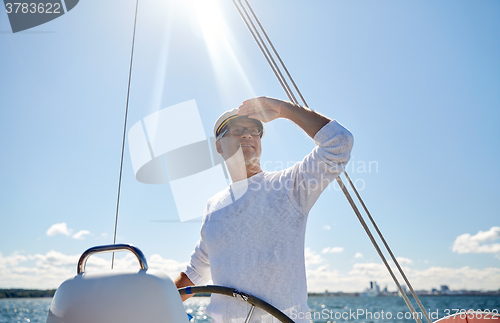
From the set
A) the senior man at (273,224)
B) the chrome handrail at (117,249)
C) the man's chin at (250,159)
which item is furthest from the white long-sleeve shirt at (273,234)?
the chrome handrail at (117,249)

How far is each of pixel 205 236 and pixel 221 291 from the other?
11.5 inches

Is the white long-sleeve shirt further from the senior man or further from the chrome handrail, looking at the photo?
the chrome handrail

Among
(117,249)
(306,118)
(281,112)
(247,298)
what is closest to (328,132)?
(306,118)

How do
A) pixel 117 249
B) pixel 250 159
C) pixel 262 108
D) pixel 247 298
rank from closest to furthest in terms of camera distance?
pixel 117 249 → pixel 247 298 → pixel 262 108 → pixel 250 159

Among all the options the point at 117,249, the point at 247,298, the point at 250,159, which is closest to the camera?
the point at 117,249

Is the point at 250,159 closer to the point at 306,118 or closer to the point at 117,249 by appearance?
the point at 306,118

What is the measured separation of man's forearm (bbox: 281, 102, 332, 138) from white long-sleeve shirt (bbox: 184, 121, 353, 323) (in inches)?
1.4

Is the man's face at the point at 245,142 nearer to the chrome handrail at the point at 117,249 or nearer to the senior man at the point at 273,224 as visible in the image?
the senior man at the point at 273,224

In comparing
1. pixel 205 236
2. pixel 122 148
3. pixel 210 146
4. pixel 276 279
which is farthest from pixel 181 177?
pixel 276 279

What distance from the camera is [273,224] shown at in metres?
1.38

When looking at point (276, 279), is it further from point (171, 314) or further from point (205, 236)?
point (171, 314)

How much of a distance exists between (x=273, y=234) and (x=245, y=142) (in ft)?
1.48

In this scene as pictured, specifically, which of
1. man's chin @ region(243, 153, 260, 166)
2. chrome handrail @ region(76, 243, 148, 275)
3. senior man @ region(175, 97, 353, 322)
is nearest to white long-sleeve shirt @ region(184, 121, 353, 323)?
senior man @ region(175, 97, 353, 322)

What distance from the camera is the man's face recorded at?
161 cm
